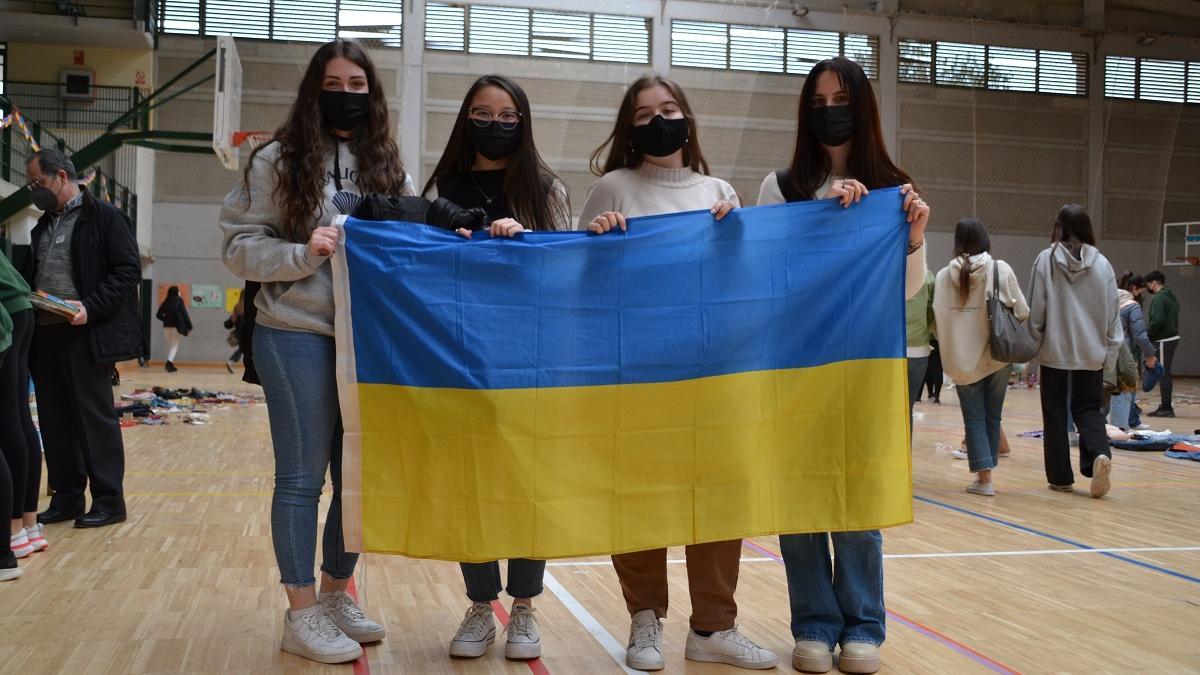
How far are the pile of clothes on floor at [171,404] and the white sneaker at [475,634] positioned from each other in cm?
762

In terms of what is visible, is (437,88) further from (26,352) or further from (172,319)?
(26,352)

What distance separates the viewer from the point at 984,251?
19.4 feet

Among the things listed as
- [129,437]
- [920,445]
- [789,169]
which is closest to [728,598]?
[789,169]

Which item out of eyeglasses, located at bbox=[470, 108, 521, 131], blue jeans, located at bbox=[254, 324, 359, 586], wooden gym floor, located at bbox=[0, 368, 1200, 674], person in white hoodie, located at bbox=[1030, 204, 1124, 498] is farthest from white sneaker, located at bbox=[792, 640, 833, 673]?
person in white hoodie, located at bbox=[1030, 204, 1124, 498]

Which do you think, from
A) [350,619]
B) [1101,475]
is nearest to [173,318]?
[1101,475]

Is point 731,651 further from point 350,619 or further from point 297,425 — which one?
point 297,425

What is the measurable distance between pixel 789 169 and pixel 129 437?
284 inches

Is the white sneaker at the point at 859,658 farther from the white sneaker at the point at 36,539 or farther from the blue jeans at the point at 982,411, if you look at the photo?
the blue jeans at the point at 982,411

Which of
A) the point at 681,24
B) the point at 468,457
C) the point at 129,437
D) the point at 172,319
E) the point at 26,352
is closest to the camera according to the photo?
the point at 468,457

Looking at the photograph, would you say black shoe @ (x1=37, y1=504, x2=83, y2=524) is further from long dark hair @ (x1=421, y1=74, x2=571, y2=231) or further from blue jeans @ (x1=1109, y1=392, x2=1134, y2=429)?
blue jeans @ (x1=1109, y1=392, x2=1134, y2=429)

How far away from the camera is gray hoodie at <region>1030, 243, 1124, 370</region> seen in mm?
5910

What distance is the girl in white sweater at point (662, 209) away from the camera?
275 cm

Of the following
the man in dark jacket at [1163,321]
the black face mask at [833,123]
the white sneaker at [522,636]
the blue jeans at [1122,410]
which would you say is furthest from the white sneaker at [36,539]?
the man in dark jacket at [1163,321]

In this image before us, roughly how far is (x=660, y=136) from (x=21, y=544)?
286cm
